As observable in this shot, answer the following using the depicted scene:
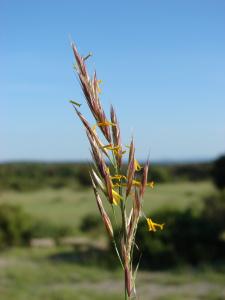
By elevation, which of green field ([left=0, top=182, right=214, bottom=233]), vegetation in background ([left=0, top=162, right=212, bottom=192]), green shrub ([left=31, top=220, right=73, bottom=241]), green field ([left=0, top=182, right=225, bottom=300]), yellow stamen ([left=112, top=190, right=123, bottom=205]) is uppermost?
yellow stamen ([left=112, top=190, right=123, bottom=205])

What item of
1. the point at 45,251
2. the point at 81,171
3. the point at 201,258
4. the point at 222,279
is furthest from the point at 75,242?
the point at 81,171

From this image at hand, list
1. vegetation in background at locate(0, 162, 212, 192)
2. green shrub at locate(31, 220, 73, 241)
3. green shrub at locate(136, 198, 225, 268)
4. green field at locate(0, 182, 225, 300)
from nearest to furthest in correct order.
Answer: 1. green field at locate(0, 182, 225, 300)
2. green shrub at locate(136, 198, 225, 268)
3. green shrub at locate(31, 220, 73, 241)
4. vegetation in background at locate(0, 162, 212, 192)

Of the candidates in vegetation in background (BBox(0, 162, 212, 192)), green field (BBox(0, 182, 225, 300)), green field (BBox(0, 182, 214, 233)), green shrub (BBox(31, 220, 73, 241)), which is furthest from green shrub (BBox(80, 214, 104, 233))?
vegetation in background (BBox(0, 162, 212, 192))

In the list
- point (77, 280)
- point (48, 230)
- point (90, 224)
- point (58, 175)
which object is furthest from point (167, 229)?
point (58, 175)

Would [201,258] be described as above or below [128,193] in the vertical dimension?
below

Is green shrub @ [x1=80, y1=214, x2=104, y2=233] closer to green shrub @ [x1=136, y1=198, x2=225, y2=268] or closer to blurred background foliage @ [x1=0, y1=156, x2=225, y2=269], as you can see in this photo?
blurred background foliage @ [x1=0, y1=156, x2=225, y2=269]

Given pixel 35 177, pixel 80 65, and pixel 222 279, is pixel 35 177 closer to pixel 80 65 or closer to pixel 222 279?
pixel 222 279

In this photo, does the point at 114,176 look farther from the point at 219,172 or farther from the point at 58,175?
the point at 58,175

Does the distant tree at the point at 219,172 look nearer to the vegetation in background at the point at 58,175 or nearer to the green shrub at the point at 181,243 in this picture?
the green shrub at the point at 181,243
